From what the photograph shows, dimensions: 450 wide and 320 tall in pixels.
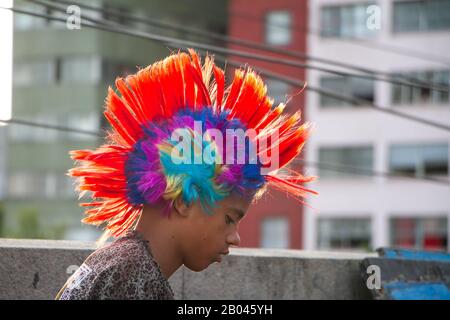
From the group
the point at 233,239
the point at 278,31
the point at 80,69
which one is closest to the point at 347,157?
the point at 278,31

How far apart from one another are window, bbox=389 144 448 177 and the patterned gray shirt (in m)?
41.5

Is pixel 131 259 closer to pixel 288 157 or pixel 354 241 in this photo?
pixel 288 157

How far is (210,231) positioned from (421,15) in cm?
4258

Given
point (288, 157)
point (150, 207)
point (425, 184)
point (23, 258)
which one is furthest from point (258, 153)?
point (425, 184)

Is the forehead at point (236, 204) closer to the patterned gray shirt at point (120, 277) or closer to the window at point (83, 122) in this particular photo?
the patterned gray shirt at point (120, 277)

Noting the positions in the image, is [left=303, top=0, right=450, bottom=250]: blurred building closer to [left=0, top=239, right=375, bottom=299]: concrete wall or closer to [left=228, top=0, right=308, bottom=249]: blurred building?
[left=228, top=0, right=308, bottom=249]: blurred building

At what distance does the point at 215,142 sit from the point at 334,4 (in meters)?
43.1

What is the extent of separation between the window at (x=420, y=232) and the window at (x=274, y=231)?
4.34m

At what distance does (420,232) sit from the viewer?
45.4 meters

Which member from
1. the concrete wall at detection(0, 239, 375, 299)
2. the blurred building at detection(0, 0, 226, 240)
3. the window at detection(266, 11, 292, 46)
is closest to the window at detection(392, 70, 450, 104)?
the window at detection(266, 11, 292, 46)

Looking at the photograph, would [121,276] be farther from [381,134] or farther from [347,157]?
[347,157]

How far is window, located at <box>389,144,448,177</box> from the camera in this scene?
1775 inches

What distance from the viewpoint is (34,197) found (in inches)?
2115

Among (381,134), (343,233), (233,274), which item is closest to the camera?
(233,274)
